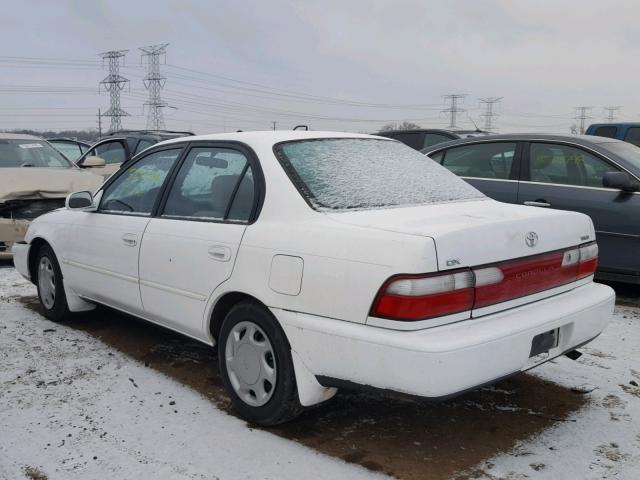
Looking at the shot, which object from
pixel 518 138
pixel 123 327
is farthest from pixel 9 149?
pixel 518 138

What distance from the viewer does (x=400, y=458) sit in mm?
3064

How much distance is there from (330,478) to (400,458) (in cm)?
38

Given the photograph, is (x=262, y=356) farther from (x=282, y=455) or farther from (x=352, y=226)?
(x=352, y=226)

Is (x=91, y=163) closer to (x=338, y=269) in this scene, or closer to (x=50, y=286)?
(x=50, y=286)

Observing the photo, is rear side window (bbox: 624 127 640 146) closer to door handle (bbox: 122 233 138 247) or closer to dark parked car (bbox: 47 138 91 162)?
door handle (bbox: 122 233 138 247)

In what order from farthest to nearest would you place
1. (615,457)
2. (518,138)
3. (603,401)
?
(518,138) < (603,401) < (615,457)

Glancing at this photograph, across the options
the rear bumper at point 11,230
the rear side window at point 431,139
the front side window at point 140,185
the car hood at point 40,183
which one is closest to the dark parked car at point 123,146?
the car hood at point 40,183

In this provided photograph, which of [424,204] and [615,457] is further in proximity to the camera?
[424,204]

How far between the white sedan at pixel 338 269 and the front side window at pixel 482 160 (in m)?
2.71

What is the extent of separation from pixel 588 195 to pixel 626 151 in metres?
0.74

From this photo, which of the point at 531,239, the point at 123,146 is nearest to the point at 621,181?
the point at 531,239

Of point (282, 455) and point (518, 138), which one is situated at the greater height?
point (518, 138)

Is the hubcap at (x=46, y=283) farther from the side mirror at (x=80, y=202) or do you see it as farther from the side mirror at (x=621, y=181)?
the side mirror at (x=621, y=181)

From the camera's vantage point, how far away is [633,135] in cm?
1204
